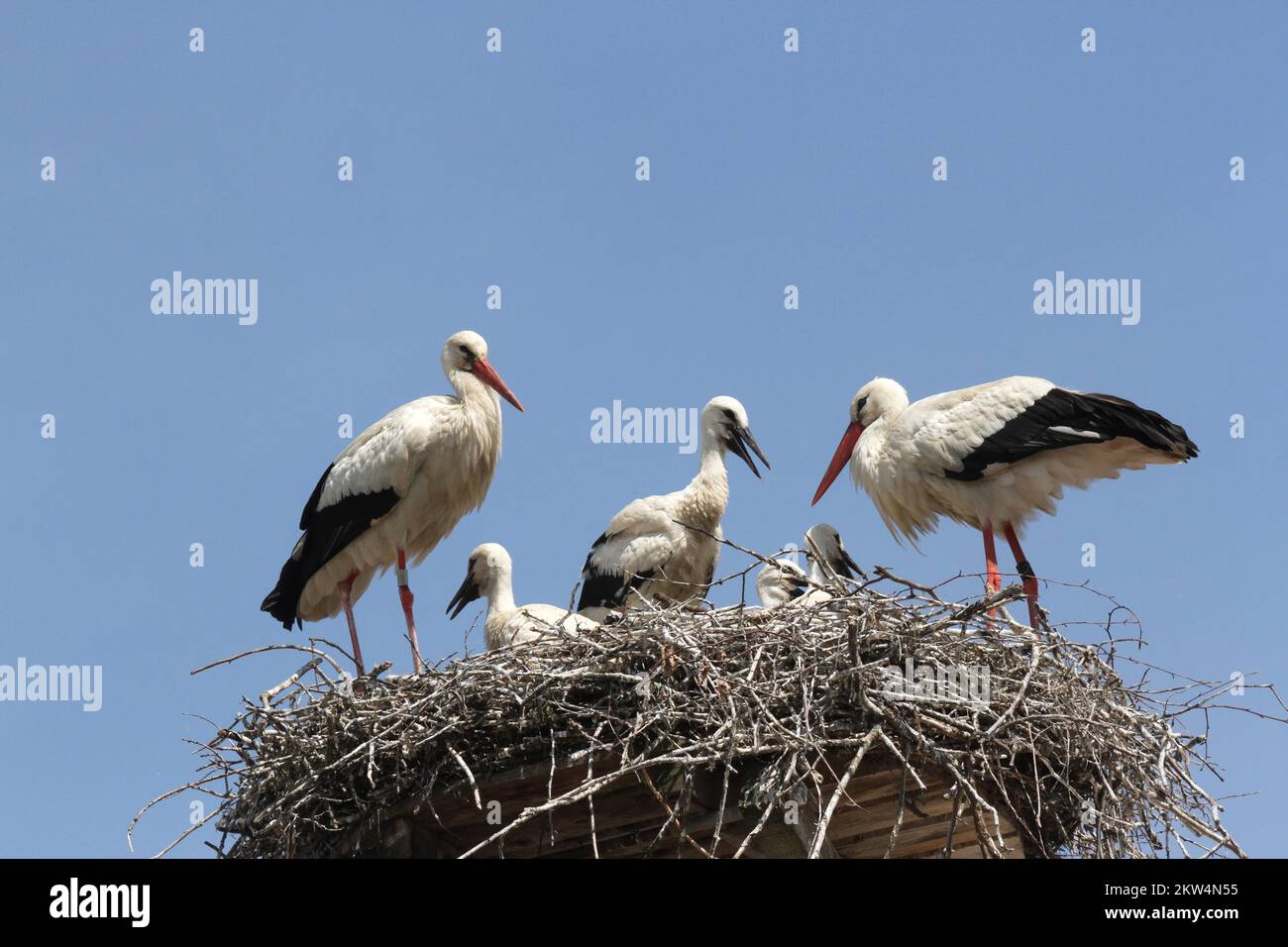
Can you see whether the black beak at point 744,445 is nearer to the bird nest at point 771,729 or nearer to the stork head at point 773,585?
the stork head at point 773,585

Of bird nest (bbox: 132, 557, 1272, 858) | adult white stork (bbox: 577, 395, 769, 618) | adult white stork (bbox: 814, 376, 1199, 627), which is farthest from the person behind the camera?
adult white stork (bbox: 577, 395, 769, 618)

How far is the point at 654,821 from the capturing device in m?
4.49

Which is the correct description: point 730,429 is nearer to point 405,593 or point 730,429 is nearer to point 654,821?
point 405,593

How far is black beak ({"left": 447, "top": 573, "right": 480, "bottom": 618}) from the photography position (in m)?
7.29

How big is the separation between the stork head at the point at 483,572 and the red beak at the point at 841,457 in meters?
1.60

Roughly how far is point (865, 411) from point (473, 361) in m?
1.72

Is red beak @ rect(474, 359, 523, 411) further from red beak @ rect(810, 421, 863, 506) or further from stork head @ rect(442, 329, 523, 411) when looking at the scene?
red beak @ rect(810, 421, 863, 506)

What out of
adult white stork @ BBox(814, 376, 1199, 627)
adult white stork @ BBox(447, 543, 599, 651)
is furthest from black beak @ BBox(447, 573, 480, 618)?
adult white stork @ BBox(814, 376, 1199, 627)

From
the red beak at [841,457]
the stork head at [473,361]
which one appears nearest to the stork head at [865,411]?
the red beak at [841,457]

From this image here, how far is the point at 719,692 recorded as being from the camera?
14.1 ft

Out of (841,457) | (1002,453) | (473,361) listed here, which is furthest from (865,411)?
(473,361)

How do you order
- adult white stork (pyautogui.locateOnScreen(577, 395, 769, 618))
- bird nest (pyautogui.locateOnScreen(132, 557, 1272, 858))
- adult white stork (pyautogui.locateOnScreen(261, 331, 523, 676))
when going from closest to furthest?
bird nest (pyautogui.locateOnScreen(132, 557, 1272, 858)) → adult white stork (pyautogui.locateOnScreen(261, 331, 523, 676)) → adult white stork (pyautogui.locateOnScreen(577, 395, 769, 618))
